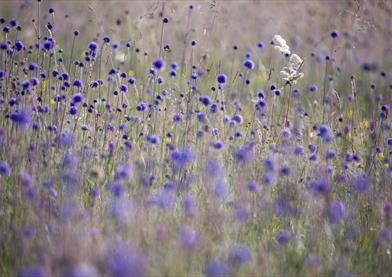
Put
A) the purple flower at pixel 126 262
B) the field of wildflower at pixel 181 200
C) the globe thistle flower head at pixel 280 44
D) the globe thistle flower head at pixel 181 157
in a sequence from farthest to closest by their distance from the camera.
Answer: the globe thistle flower head at pixel 280 44 → the globe thistle flower head at pixel 181 157 → the field of wildflower at pixel 181 200 → the purple flower at pixel 126 262

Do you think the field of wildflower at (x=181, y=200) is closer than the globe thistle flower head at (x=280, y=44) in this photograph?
Yes

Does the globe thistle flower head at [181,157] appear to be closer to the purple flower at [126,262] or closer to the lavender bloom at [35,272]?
the purple flower at [126,262]

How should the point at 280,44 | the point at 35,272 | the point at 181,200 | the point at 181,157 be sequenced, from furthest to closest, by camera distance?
the point at 280,44
the point at 181,200
the point at 181,157
the point at 35,272

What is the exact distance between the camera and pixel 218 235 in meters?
2.61

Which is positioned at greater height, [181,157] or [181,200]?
[181,157]

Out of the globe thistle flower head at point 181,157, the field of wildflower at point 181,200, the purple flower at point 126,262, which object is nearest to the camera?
the purple flower at point 126,262

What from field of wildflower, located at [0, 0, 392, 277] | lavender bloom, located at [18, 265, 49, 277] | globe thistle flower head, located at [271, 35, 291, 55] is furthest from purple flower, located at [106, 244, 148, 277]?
globe thistle flower head, located at [271, 35, 291, 55]

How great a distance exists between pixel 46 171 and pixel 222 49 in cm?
401

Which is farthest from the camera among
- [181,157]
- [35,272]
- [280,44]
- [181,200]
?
[280,44]

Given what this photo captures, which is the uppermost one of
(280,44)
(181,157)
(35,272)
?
(280,44)

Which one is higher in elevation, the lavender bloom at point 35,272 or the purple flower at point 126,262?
the purple flower at point 126,262

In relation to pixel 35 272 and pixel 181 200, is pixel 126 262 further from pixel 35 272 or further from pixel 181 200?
pixel 181 200

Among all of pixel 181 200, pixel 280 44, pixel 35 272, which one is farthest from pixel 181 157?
pixel 280 44

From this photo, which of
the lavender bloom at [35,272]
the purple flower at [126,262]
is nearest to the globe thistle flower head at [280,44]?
the purple flower at [126,262]
